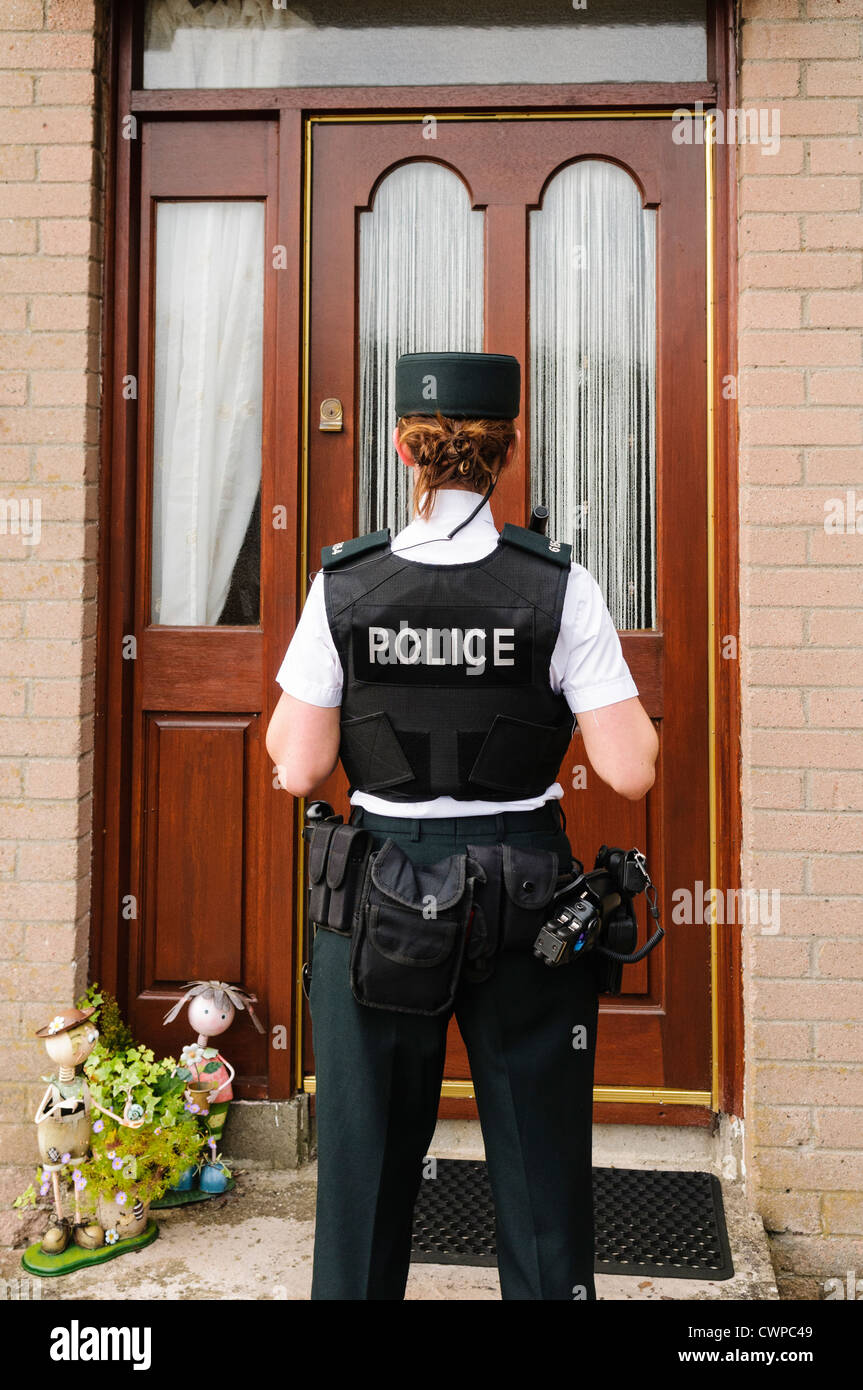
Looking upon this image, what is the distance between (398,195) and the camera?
141 inches

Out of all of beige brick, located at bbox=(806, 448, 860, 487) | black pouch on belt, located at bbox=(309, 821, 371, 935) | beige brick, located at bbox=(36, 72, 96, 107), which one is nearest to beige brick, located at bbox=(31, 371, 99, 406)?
beige brick, located at bbox=(36, 72, 96, 107)

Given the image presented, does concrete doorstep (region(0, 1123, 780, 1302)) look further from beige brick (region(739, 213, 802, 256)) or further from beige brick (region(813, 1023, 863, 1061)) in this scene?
beige brick (region(739, 213, 802, 256))

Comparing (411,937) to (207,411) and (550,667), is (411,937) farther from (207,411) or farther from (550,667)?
(207,411)

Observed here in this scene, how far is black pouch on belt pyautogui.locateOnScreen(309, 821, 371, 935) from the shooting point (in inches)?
84.4

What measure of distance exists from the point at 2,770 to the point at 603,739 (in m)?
1.97

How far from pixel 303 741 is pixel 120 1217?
5.22ft

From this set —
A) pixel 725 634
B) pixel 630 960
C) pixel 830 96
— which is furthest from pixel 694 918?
pixel 830 96

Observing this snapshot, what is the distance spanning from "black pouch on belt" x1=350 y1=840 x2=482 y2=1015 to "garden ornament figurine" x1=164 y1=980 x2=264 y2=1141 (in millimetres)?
1443

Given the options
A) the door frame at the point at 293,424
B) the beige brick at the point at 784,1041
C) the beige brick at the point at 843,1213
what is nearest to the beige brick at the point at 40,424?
the door frame at the point at 293,424

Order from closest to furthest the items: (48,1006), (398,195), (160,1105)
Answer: (160,1105) < (48,1006) < (398,195)

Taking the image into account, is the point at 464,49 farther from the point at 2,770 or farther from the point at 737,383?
the point at 2,770

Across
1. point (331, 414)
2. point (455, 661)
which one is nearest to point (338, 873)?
point (455, 661)

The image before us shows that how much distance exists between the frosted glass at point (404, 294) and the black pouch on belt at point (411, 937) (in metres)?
1.73

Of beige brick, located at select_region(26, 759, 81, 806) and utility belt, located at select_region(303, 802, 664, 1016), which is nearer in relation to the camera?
utility belt, located at select_region(303, 802, 664, 1016)
